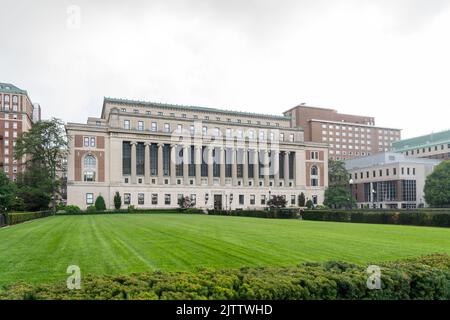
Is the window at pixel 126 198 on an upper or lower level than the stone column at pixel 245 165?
lower

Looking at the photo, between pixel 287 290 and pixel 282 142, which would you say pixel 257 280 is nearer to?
pixel 287 290

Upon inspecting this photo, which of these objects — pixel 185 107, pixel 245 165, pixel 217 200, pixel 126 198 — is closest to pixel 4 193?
pixel 126 198

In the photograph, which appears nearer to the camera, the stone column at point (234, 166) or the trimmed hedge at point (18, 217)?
the trimmed hedge at point (18, 217)

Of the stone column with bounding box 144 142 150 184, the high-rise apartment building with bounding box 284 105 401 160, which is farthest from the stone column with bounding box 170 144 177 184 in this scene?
the high-rise apartment building with bounding box 284 105 401 160

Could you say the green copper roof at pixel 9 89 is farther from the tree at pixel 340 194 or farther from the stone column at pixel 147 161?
the tree at pixel 340 194

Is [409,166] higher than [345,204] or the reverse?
higher

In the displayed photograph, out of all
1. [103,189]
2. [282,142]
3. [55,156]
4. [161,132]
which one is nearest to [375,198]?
[282,142]

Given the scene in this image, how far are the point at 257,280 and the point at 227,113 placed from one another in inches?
3641

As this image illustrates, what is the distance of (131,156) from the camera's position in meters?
83.4

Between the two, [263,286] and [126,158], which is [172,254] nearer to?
[263,286]

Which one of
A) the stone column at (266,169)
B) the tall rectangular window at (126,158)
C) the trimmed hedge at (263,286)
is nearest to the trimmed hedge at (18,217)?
the trimmed hedge at (263,286)

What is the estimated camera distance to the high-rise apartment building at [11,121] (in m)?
117

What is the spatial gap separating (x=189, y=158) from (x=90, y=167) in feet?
77.4

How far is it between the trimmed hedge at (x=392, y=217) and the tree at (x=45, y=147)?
49597 mm
